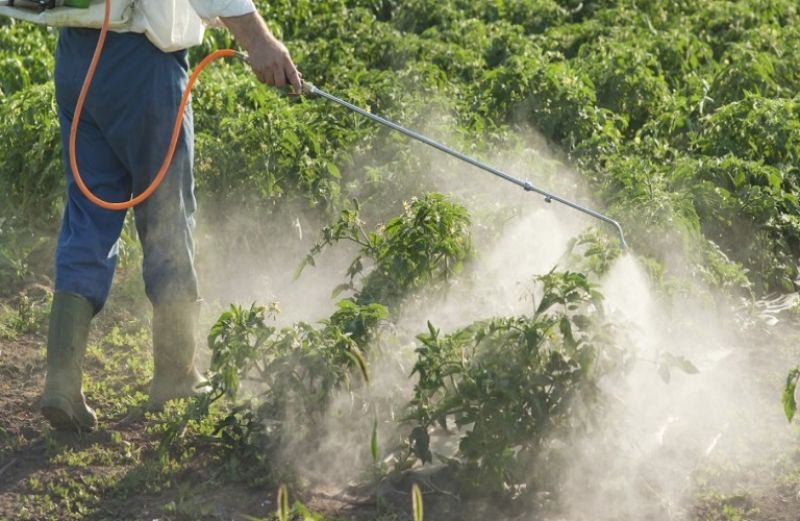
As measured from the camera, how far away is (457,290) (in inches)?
191

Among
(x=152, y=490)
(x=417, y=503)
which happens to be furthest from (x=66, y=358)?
(x=417, y=503)

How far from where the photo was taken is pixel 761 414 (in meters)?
4.55

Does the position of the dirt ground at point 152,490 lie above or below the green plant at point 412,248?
below

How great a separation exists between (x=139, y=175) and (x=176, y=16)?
0.53 m

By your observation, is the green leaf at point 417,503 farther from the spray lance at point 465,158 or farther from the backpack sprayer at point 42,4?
the backpack sprayer at point 42,4

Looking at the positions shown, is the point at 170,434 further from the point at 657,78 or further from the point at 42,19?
the point at 657,78

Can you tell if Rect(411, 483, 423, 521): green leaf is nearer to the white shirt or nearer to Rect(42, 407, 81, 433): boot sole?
Rect(42, 407, 81, 433): boot sole

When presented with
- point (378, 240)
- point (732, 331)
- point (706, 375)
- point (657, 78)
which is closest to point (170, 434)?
point (378, 240)

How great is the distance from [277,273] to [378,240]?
102cm

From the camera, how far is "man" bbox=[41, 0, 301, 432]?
423 cm

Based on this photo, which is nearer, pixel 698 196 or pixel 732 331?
pixel 732 331

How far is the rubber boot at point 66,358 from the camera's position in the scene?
4.30 m

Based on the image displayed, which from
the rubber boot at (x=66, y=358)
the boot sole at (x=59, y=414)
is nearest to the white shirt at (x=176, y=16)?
the rubber boot at (x=66, y=358)

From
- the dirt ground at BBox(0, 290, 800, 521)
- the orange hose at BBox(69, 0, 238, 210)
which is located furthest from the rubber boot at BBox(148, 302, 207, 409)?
the orange hose at BBox(69, 0, 238, 210)
